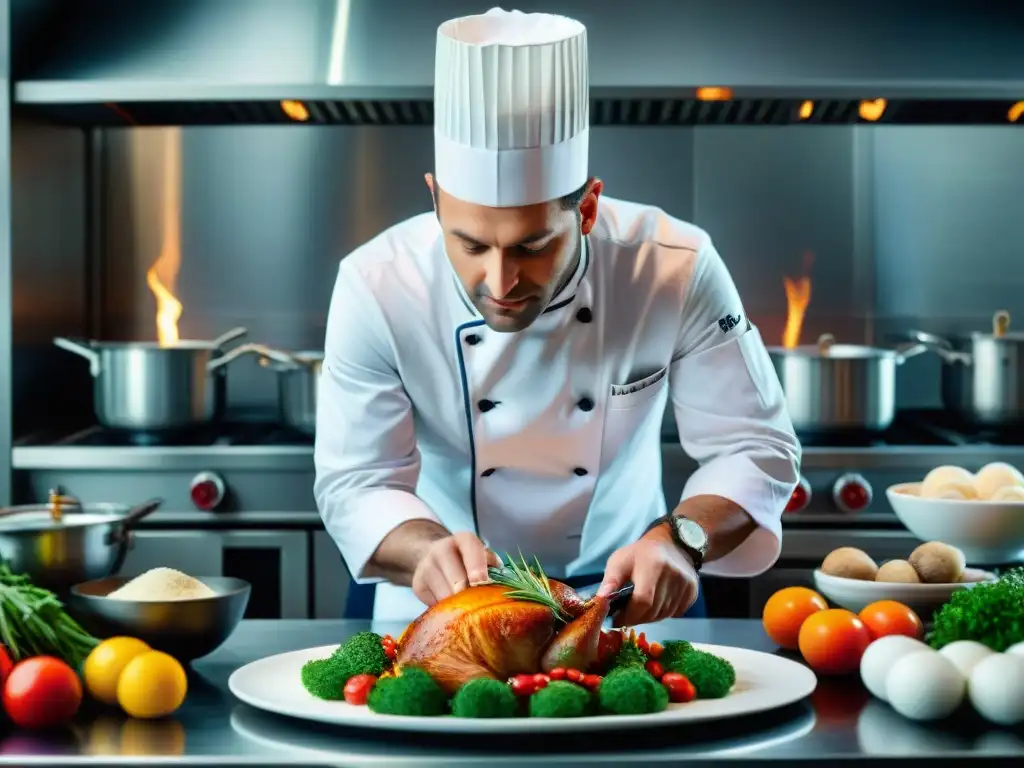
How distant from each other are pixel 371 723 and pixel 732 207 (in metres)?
2.57

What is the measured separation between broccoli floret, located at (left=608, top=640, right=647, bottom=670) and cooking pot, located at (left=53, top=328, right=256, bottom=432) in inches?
73.8

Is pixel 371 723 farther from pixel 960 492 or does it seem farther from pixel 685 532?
pixel 960 492

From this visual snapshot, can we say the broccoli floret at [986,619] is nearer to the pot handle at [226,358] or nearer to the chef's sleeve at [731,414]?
the chef's sleeve at [731,414]

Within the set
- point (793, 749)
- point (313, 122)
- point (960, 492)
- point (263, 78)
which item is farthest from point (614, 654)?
point (313, 122)

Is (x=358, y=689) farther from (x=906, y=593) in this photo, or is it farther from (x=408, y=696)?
(x=906, y=593)

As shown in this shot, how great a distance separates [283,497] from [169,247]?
0.94m

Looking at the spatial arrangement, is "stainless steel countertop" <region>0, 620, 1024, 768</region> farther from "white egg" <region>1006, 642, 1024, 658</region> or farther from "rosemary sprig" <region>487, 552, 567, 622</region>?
"rosemary sprig" <region>487, 552, 567, 622</region>

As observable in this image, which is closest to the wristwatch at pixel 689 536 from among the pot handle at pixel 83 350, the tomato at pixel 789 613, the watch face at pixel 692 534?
the watch face at pixel 692 534

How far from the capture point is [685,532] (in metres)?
1.91

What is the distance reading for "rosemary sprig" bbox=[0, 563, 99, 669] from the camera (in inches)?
62.5

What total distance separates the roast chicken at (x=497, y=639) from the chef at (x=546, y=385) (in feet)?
1.24

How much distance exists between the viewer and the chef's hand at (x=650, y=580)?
5.62ft

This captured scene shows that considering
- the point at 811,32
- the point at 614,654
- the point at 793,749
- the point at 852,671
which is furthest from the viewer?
the point at 811,32

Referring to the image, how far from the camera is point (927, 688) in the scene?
1463mm
